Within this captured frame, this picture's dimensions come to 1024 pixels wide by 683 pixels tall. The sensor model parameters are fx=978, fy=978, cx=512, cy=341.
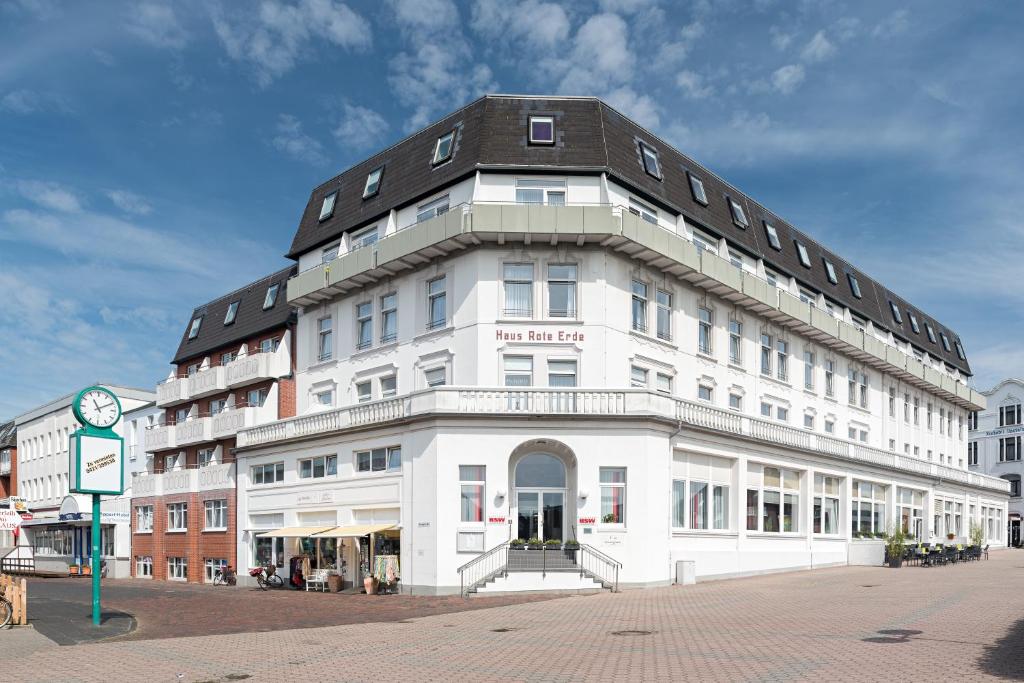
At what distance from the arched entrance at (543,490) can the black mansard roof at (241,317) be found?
16.8 m

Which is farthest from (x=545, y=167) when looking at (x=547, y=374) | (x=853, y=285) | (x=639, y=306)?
(x=853, y=285)

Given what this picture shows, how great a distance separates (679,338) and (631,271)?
12.7 feet

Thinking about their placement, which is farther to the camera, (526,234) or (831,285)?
(831,285)

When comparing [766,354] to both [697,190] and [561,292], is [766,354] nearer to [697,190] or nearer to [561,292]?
[697,190]

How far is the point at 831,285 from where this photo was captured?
50.3 m

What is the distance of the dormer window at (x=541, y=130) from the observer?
34.9 meters

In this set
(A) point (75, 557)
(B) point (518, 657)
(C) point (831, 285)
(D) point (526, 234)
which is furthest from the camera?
(A) point (75, 557)

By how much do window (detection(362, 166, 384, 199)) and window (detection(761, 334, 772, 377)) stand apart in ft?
59.0

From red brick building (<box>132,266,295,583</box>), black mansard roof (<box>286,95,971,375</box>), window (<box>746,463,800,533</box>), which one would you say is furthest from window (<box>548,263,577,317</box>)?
red brick building (<box>132,266,295,583</box>)

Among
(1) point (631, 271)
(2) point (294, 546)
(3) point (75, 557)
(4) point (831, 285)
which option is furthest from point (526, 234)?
(3) point (75, 557)

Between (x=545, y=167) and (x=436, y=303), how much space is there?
Result: 251 inches

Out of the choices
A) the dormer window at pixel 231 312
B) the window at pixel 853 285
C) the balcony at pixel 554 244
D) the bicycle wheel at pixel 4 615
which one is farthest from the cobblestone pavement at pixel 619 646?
the window at pixel 853 285

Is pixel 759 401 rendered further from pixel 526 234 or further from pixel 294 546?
pixel 294 546

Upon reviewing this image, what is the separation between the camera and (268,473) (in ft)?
134
